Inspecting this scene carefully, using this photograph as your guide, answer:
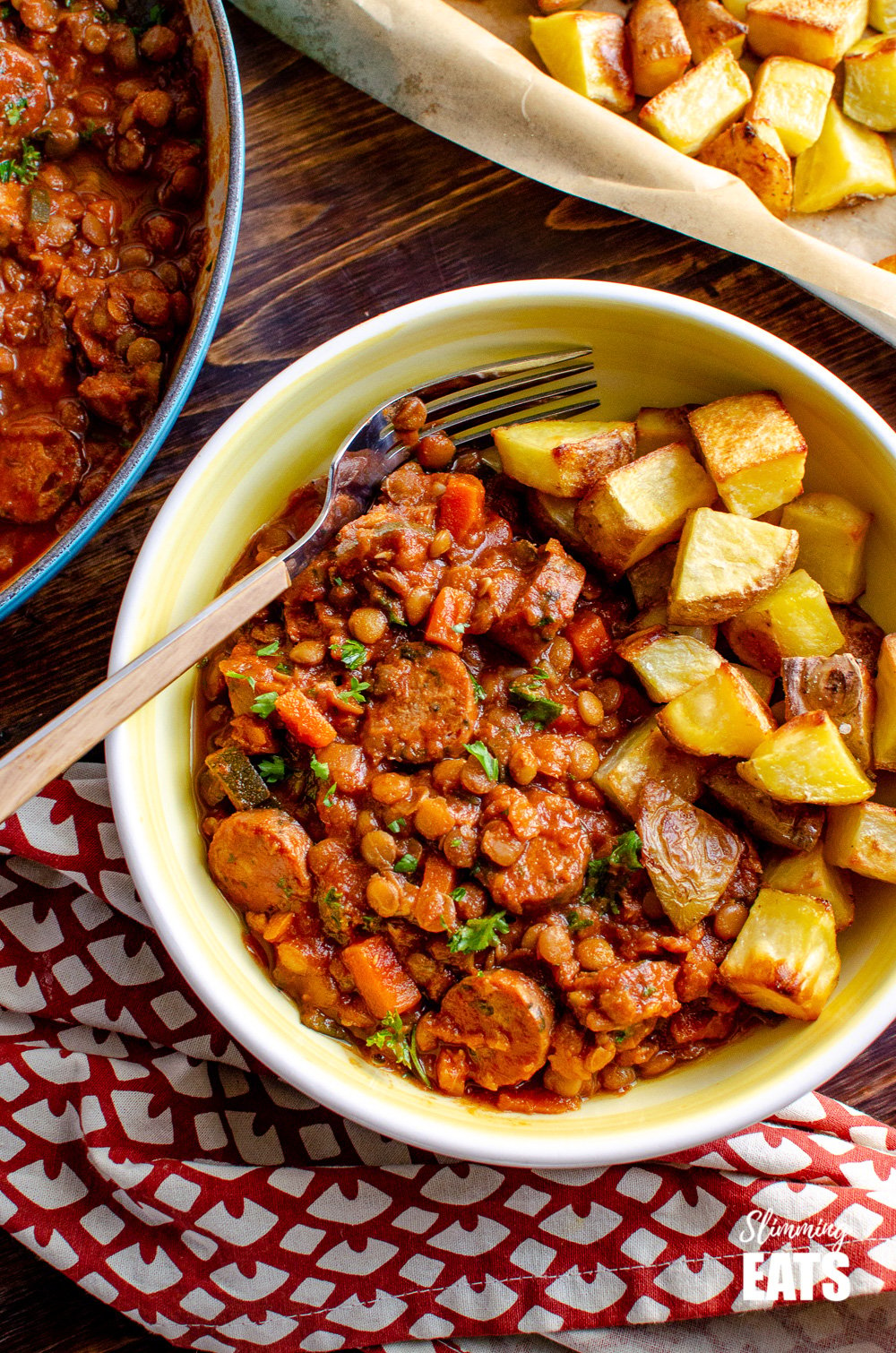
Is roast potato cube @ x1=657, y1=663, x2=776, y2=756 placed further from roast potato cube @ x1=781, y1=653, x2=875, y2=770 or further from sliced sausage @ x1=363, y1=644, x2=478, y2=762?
sliced sausage @ x1=363, y1=644, x2=478, y2=762

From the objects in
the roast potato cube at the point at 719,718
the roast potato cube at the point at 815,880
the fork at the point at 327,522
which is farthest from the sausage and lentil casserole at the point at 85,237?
the roast potato cube at the point at 815,880

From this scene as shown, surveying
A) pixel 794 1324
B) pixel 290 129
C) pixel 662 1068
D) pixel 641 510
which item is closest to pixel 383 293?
pixel 290 129

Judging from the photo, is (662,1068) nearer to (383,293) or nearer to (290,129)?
(383,293)

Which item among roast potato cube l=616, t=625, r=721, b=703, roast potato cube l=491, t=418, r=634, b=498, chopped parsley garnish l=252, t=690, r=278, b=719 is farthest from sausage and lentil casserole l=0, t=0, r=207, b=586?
roast potato cube l=616, t=625, r=721, b=703

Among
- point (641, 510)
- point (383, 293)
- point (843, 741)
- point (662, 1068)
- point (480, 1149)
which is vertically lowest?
point (662, 1068)

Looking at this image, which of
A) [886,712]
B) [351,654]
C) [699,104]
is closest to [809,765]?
[886,712]
